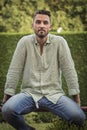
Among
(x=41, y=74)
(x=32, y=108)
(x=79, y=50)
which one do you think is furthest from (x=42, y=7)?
(x=32, y=108)

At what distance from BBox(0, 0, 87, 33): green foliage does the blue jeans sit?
30.9 ft

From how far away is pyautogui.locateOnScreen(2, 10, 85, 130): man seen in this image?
4.70 m

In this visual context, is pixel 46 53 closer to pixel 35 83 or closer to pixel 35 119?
pixel 35 83

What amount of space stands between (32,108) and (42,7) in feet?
33.1

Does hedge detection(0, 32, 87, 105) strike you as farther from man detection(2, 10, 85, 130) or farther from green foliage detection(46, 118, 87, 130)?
green foliage detection(46, 118, 87, 130)

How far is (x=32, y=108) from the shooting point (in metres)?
4.77

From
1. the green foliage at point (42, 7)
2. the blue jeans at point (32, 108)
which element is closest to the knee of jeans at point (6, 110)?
the blue jeans at point (32, 108)

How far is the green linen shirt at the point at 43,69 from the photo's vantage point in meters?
4.78

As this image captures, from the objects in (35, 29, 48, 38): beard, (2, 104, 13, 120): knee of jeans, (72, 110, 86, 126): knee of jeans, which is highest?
(35, 29, 48, 38): beard

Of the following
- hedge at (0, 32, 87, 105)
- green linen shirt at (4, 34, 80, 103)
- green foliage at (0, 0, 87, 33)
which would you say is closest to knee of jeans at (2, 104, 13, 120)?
green linen shirt at (4, 34, 80, 103)

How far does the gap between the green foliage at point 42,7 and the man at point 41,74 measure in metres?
9.22

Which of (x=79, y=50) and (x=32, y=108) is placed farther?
(x=79, y=50)

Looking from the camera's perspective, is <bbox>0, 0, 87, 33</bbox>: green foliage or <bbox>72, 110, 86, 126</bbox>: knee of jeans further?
<bbox>0, 0, 87, 33</bbox>: green foliage

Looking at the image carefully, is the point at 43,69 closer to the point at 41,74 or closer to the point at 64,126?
the point at 41,74
